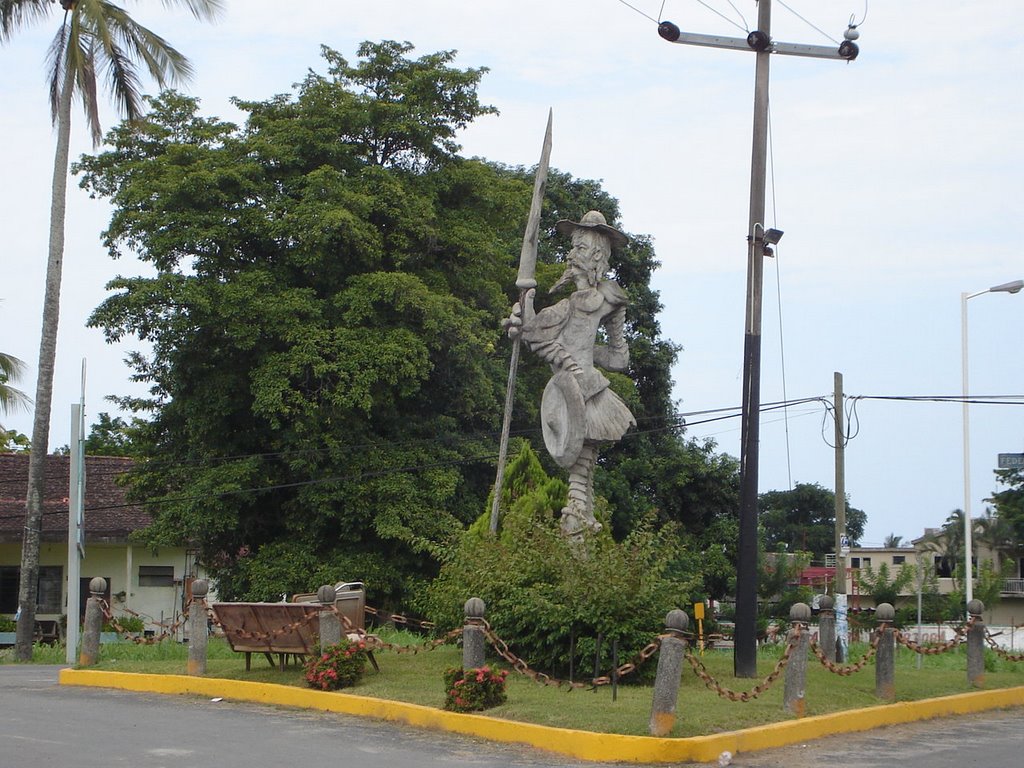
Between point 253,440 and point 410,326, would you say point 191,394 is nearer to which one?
point 253,440

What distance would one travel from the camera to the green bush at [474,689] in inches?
491

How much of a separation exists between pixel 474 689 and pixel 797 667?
10.3ft

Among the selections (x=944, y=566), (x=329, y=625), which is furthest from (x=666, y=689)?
(x=944, y=566)

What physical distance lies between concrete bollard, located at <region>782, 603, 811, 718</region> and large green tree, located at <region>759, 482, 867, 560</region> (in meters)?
72.5

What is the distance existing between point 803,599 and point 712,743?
956 inches

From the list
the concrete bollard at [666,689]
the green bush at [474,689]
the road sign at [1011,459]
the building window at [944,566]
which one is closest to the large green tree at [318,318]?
the green bush at [474,689]

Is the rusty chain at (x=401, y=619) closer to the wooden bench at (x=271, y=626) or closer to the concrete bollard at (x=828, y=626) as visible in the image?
the wooden bench at (x=271, y=626)

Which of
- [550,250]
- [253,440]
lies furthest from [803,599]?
[253,440]

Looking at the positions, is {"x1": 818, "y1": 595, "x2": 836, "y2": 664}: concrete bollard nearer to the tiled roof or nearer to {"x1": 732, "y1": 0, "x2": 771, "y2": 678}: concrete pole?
{"x1": 732, "y1": 0, "x2": 771, "y2": 678}: concrete pole

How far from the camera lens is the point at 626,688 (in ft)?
46.0

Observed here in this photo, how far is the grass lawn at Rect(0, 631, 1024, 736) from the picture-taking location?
1187 cm

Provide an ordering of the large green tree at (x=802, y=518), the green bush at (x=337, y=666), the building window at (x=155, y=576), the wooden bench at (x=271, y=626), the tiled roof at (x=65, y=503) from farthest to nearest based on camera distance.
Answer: the large green tree at (x=802, y=518), the building window at (x=155, y=576), the tiled roof at (x=65, y=503), the wooden bench at (x=271, y=626), the green bush at (x=337, y=666)

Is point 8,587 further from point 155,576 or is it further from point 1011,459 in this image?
point 1011,459

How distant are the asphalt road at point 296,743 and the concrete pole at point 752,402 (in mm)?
2367
